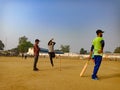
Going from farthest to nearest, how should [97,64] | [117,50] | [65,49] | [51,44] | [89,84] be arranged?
1. [65,49]
2. [117,50]
3. [51,44]
4. [97,64]
5. [89,84]

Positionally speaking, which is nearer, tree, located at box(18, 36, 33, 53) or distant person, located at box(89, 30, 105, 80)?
distant person, located at box(89, 30, 105, 80)

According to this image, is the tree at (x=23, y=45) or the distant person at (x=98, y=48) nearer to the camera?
the distant person at (x=98, y=48)

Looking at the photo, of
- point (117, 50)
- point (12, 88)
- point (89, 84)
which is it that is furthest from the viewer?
point (117, 50)

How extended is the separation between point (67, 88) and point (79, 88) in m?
0.39

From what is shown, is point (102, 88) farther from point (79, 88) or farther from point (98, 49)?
point (98, 49)

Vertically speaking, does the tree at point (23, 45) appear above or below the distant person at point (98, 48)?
above

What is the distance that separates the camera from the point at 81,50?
133875mm

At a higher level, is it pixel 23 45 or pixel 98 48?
pixel 23 45

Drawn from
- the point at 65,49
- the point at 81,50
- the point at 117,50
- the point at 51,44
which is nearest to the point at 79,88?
the point at 51,44

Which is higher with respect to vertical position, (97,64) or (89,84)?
(97,64)

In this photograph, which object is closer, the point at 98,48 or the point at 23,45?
the point at 98,48

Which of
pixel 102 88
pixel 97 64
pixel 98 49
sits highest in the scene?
pixel 98 49

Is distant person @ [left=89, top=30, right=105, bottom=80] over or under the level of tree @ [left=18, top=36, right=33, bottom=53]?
under

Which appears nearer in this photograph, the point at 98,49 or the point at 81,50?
the point at 98,49
